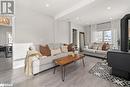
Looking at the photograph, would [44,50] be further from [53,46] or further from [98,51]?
[98,51]

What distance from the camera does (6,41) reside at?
448 centimetres

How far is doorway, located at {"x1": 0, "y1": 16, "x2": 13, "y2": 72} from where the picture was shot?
4164 millimetres

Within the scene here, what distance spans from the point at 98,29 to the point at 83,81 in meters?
6.58

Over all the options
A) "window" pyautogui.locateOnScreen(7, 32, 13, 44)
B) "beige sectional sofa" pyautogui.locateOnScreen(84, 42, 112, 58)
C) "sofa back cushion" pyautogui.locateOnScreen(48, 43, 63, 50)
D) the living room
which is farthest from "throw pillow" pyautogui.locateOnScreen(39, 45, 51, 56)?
"beige sectional sofa" pyautogui.locateOnScreen(84, 42, 112, 58)

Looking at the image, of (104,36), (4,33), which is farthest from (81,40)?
(4,33)

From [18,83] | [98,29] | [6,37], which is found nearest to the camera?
[18,83]

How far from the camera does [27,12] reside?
4645 mm

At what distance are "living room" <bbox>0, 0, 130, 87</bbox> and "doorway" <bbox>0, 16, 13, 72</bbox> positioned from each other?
3.4 inches

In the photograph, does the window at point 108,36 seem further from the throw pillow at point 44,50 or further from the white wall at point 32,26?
the throw pillow at point 44,50

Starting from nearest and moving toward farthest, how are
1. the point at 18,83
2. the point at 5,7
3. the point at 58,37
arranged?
the point at 18,83
the point at 5,7
the point at 58,37

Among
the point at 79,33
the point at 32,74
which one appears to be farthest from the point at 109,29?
the point at 32,74

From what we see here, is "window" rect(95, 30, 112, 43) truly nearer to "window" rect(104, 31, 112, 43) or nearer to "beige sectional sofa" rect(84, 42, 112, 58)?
"window" rect(104, 31, 112, 43)

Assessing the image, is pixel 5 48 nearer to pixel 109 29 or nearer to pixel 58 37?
pixel 58 37

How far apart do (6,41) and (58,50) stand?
2.40 metres
